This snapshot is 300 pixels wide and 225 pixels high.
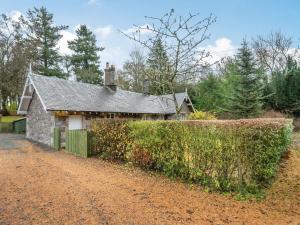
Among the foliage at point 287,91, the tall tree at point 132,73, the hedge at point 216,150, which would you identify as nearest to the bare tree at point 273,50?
the foliage at point 287,91

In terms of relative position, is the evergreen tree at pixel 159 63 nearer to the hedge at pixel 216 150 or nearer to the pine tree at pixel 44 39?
the hedge at pixel 216 150

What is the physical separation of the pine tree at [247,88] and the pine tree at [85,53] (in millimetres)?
24832

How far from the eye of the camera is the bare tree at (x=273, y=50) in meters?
31.4

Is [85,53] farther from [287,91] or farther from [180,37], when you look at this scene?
[180,37]

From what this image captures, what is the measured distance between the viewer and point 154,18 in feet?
33.9

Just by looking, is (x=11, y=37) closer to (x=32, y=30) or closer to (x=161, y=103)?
(x=32, y=30)

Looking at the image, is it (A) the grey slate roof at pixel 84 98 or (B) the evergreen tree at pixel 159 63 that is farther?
(A) the grey slate roof at pixel 84 98

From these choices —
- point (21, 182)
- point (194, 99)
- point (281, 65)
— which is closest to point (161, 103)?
point (194, 99)

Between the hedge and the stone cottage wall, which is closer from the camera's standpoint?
the hedge

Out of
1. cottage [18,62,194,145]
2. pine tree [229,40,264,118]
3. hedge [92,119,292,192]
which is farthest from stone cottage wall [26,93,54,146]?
pine tree [229,40,264,118]

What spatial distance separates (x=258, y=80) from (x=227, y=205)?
17.2 metres

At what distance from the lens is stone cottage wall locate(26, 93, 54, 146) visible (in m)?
16.6

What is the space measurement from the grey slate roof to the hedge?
4999 mm

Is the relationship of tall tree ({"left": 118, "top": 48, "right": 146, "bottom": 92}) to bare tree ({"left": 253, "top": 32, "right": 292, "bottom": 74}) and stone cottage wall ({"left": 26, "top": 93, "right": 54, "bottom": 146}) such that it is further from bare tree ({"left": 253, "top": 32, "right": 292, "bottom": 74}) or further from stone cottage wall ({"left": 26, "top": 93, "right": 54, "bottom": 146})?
stone cottage wall ({"left": 26, "top": 93, "right": 54, "bottom": 146})
